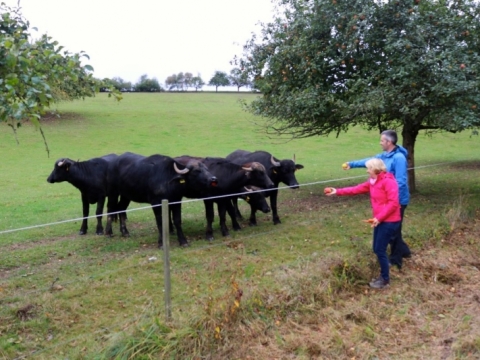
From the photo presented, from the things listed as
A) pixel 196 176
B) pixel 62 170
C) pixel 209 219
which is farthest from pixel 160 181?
pixel 62 170

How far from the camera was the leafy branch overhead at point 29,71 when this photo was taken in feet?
15.5

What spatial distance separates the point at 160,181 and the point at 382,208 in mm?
4800

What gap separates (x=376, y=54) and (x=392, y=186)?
6745 millimetres


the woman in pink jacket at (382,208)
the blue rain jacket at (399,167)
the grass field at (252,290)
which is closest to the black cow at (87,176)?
the grass field at (252,290)

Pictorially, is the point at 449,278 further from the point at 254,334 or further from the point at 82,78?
the point at 82,78

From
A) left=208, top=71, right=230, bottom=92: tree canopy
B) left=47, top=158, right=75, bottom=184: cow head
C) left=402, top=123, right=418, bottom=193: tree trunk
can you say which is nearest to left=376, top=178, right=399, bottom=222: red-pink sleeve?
left=47, top=158, right=75, bottom=184: cow head

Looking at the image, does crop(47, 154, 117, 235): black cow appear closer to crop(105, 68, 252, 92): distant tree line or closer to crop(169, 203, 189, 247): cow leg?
crop(169, 203, 189, 247): cow leg

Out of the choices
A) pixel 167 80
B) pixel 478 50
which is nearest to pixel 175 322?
pixel 478 50

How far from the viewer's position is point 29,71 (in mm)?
5246

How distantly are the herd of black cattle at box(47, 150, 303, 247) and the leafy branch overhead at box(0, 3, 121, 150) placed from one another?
4.14 m

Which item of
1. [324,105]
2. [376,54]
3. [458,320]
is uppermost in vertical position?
[376,54]

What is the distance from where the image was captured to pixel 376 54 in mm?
12570

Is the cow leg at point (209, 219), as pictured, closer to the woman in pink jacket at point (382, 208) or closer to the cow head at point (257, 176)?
the cow head at point (257, 176)

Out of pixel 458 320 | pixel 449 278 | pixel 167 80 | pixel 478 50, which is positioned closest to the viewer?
pixel 458 320
